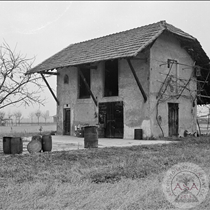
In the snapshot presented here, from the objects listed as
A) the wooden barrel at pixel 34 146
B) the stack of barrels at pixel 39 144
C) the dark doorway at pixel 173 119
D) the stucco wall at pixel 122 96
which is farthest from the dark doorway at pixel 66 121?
the wooden barrel at pixel 34 146

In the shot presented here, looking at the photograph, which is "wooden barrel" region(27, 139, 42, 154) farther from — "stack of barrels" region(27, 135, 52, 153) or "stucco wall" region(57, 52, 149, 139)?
"stucco wall" region(57, 52, 149, 139)

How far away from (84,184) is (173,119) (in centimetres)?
1357

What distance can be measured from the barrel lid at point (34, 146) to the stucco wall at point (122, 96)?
768 centimetres

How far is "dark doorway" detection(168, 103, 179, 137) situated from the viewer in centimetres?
1809

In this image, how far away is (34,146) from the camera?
10.1 metres

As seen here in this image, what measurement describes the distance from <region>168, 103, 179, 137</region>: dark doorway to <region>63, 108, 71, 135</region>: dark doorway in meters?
6.36

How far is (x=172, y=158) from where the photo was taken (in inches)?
340

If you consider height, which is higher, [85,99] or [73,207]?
[85,99]

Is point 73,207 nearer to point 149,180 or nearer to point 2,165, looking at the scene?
point 149,180

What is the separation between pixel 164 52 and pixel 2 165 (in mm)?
12505

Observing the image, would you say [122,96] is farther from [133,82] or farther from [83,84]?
[83,84]

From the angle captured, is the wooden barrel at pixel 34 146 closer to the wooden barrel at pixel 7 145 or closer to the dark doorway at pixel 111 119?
the wooden barrel at pixel 7 145

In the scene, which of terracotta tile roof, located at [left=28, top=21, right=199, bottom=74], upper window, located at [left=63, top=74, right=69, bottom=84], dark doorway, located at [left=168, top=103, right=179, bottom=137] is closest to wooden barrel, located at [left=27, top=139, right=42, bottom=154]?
terracotta tile roof, located at [left=28, top=21, right=199, bottom=74]

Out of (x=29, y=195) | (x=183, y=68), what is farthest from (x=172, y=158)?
(x=183, y=68)
